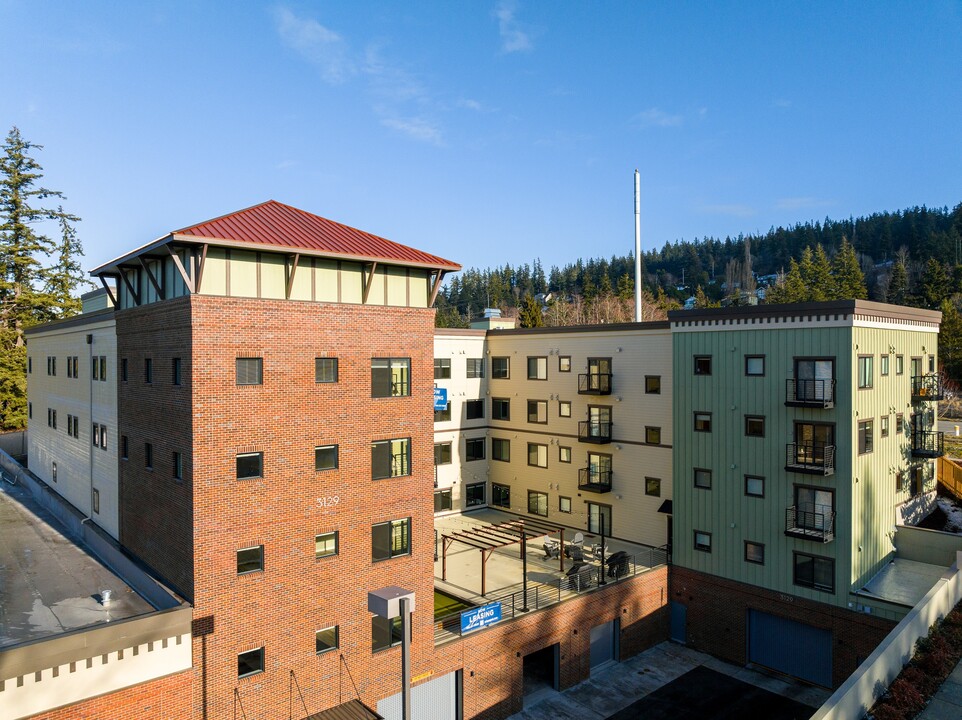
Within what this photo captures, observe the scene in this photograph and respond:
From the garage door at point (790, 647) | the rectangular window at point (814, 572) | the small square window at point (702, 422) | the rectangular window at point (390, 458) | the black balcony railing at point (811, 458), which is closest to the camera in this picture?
the rectangular window at point (390, 458)

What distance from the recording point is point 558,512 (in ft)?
104

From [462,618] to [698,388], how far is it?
1256cm

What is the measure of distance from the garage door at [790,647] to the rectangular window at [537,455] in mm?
11840

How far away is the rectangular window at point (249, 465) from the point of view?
51.7ft

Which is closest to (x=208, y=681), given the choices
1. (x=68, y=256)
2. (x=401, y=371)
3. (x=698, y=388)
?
(x=401, y=371)

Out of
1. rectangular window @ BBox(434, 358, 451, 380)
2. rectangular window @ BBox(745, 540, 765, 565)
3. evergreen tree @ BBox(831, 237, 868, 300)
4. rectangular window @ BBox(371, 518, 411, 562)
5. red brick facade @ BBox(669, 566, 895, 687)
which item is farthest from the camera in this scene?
evergreen tree @ BBox(831, 237, 868, 300)

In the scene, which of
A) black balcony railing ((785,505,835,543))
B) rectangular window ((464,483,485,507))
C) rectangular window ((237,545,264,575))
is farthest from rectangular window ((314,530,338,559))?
rectangular window ((464,483,485,507))

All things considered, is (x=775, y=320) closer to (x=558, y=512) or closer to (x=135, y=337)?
(x=558, y=512)

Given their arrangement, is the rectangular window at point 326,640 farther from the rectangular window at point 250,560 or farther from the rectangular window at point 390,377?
the rectangular window at point 390,377

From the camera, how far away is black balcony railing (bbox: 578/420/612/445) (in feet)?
95.1

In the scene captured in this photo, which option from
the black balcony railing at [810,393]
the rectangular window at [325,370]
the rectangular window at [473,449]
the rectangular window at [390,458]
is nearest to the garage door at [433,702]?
the rectangular window at [390,458]

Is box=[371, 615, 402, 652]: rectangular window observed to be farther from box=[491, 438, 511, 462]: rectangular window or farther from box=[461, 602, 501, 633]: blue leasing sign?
box=[491, 438, 511, 462]: rectangular window

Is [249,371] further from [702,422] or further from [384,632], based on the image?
[702,422]

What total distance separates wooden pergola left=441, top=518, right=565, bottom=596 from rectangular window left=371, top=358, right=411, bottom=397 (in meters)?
6.79
